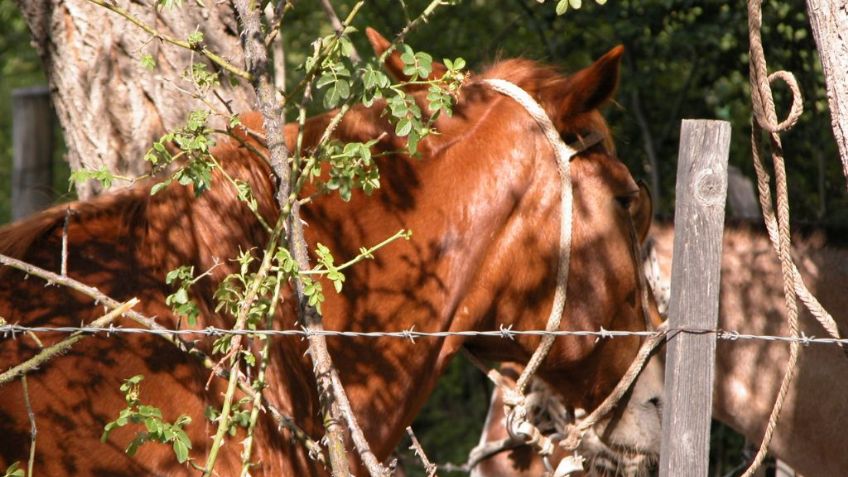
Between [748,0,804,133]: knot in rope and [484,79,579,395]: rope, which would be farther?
[484,79,579,395]: rope

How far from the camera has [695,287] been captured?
6.23 ft

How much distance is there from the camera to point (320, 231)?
2.36 meters

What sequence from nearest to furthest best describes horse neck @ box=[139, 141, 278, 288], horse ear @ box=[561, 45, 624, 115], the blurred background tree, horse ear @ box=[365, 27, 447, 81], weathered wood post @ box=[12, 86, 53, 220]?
horse neck @ box=[139, 141, 278, 288], horse ear @ box=[561, 45, 624, 115], horse ear @ box=[365, 27, 447, 81], the blurred background tree, weathered wood post @ box=[12, 86, 53, 220]

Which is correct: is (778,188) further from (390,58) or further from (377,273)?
(390,58)

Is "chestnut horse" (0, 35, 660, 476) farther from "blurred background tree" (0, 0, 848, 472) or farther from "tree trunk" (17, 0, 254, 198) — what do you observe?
"blurred background tree" (0, 0, 848, 472)

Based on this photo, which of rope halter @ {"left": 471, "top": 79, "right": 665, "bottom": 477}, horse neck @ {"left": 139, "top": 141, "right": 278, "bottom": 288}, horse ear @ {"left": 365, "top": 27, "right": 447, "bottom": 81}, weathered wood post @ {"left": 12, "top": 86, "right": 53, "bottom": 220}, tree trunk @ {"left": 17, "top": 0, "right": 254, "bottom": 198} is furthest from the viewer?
weathered wood post @ {"left": 12, "top": 86, "right": 53, "bottom": 220}

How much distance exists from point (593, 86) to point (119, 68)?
1.76m

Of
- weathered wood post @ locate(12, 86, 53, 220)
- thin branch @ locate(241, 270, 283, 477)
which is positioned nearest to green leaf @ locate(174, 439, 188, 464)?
thin branch @ locate(241, 270, 283, 477)

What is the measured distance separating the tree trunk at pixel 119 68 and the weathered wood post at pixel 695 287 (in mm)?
1945

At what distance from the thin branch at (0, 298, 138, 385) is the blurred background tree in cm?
248

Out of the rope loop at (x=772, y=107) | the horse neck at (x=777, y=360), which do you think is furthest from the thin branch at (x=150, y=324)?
the horse neck at (x=777, y=360)

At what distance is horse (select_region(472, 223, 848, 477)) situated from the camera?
10.6 ft

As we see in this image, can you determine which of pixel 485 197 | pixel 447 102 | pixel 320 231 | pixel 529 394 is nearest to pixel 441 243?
pixel 485 197

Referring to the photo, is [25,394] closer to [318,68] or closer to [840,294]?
[318,68]
